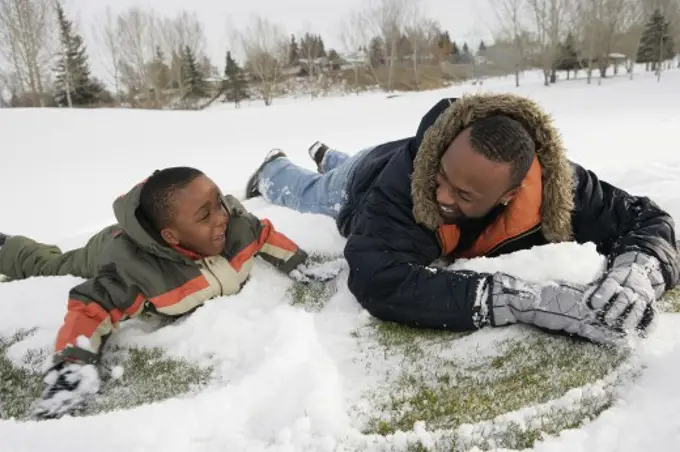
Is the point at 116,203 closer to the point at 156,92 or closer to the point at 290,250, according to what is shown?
the point at 290,250

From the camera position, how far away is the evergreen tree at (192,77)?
25422 millimetres

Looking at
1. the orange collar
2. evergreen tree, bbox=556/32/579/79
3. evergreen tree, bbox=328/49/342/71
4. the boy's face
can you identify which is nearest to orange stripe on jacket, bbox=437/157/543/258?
the boy's face

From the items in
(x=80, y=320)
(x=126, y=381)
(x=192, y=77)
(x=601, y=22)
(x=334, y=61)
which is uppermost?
(x=334, y=61)

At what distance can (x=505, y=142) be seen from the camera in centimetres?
163

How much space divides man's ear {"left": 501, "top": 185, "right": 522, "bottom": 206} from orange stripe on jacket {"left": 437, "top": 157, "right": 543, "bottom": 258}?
0.08 feet

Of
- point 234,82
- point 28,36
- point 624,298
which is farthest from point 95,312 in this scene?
point 234,82

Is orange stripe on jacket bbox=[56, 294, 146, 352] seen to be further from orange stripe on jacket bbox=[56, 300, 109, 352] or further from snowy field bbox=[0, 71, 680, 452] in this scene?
snowy field bbox=[0, 71, 680, 452]

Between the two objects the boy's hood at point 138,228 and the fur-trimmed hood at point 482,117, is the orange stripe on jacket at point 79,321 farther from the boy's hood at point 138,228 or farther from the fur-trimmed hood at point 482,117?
the fur-trimmed hood at point 482,117

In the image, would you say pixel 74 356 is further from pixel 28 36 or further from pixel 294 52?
pixel 294 52

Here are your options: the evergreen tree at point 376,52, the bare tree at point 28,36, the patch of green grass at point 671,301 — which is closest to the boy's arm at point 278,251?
the patch of green grass at point 671,301

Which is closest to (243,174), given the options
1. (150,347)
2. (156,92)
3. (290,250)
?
(290,250)

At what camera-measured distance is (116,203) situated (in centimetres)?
200

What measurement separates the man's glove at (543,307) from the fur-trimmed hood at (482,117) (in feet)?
1.10

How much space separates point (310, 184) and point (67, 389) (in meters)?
2.04
